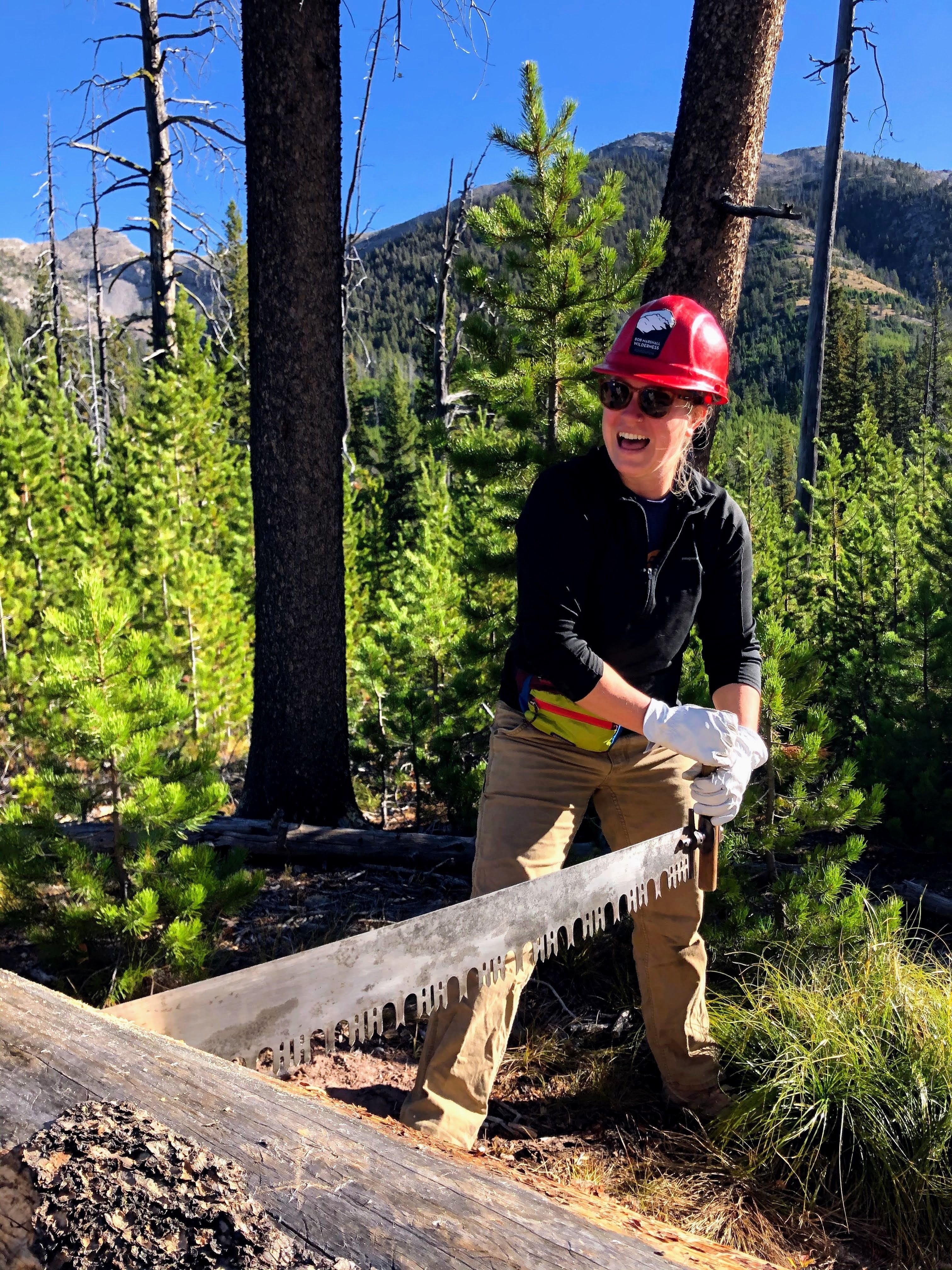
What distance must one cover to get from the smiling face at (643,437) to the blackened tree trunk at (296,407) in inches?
104

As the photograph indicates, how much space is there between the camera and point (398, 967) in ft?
7.18

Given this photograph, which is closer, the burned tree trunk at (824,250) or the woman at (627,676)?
the woman at (627,676)

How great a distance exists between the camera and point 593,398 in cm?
483

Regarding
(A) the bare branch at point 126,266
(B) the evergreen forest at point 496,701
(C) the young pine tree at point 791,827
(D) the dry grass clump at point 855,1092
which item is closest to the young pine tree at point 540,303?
(B) the evergreen forest at point 496,701

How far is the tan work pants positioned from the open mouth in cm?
90

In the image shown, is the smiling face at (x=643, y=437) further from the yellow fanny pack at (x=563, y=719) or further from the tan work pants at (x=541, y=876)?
the tan work pants at (x=541, y=876)

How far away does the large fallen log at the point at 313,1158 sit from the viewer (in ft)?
4.49

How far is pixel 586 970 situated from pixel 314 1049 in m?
1.22

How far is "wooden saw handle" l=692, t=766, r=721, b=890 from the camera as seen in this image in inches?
109

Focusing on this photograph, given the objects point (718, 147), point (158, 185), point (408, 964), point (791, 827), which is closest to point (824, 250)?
point (158, 185)

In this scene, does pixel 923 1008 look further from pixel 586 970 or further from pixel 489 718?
pixel 489 718

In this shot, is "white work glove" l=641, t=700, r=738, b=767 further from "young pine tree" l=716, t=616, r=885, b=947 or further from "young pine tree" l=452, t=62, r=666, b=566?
"young pine tree" l=452, t=62, r=666, b=566

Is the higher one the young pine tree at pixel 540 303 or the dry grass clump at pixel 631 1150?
the young pine tree at pixel 540 303

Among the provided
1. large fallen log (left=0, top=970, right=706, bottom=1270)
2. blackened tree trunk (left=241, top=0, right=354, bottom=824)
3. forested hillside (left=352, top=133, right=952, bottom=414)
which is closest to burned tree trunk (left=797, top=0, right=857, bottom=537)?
blackened tree trunk (left=241, top=0, right=354, bottom=824)
